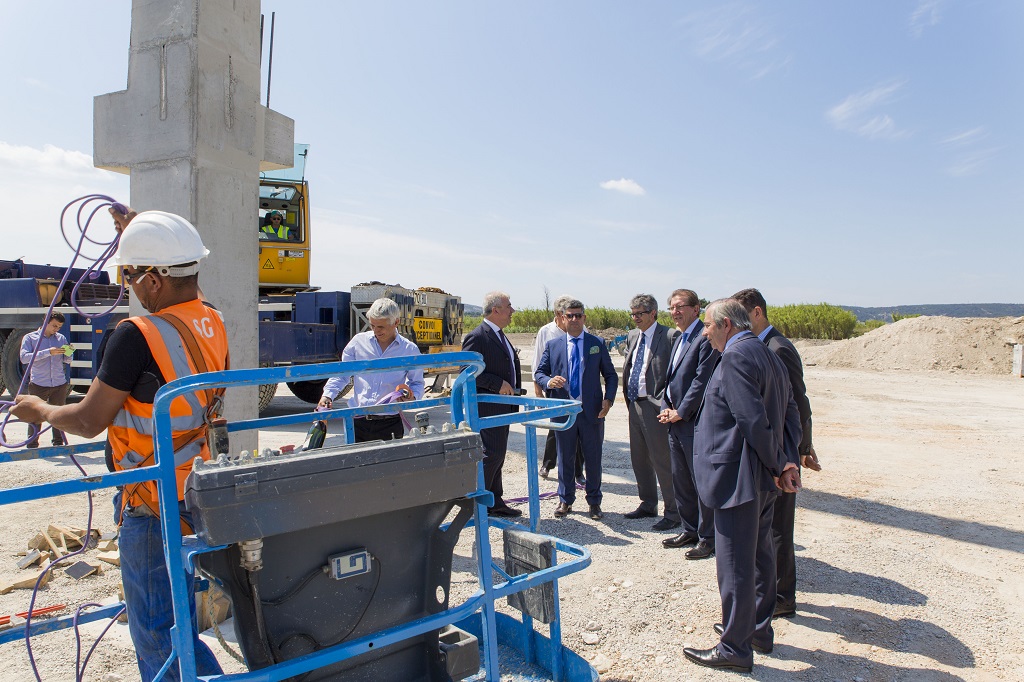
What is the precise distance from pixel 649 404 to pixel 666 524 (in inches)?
37.9

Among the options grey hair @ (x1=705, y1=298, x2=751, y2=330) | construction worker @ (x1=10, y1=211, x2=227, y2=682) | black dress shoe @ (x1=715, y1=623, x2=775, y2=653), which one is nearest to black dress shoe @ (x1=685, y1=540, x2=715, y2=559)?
black dress shoe @ (x1=715, y1=623, x2=775, y2=653)

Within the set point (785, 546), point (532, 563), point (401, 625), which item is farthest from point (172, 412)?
point (785, 546)

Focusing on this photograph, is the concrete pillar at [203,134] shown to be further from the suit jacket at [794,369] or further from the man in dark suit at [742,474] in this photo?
the suit jacket at [794,369]

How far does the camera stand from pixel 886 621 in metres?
3.75

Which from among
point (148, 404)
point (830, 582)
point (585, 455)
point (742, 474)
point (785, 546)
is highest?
point (148, 404)

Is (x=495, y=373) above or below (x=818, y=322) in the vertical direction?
below

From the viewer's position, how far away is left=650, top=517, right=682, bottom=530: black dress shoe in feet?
17.6

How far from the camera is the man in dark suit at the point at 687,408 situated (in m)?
4.76

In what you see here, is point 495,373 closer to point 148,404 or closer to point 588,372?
point 588,372

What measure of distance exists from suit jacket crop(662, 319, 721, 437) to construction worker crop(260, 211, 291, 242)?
7837mm

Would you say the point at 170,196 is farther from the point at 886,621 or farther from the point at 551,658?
the point at 886,621

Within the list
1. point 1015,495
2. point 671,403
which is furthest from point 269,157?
point 1015,495

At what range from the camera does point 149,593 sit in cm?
225

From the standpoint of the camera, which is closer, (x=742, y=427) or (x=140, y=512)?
(x=140, y=512)
